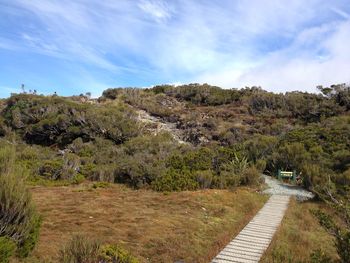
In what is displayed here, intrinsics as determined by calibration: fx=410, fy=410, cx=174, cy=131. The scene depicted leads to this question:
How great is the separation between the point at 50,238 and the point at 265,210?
7.85m

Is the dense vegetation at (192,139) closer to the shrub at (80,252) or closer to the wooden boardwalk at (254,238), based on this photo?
the wooden boardwalk at (254,238)

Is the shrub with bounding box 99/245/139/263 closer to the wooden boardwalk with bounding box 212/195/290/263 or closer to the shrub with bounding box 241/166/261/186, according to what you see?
the wooden boardwalk with bounding box 212/195/290/263

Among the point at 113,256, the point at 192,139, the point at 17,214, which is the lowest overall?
the point at 113,256

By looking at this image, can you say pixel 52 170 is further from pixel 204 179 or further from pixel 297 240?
pixel 297 240

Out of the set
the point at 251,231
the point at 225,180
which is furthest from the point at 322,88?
the point at 251,231

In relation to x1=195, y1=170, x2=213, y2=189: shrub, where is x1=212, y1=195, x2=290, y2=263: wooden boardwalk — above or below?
below

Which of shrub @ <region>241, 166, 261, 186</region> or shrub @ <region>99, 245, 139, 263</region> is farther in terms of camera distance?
shrub @ <region>241, 166, 261, 186</region>

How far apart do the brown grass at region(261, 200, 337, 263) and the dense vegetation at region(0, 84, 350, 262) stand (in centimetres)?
93

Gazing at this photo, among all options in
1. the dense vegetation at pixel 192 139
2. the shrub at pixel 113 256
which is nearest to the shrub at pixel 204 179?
the dense vegetation at pixel 192 139

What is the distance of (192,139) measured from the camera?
35.5 meters

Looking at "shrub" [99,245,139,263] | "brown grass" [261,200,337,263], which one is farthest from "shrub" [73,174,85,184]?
"shrub" [99,245,139,263]

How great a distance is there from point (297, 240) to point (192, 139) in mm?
25312

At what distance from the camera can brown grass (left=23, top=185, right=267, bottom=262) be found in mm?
8902

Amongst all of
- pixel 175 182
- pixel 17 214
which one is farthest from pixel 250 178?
pixel 17 214
